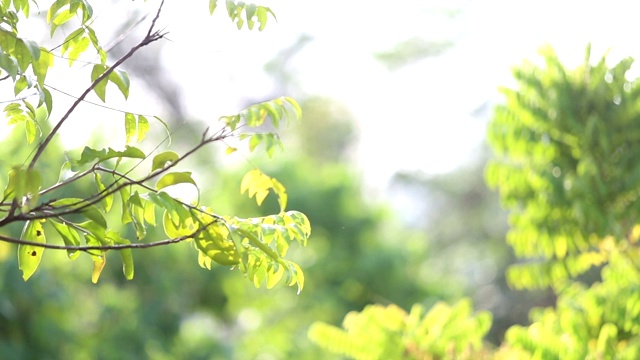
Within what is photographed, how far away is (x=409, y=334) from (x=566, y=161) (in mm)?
1065

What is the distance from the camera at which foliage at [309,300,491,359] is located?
163 inches

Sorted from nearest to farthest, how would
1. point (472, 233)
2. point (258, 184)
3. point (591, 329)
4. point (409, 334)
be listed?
1. point (258, 184)
2. point (591, 329)
3. point (409, 334)
4. point (472, 233)

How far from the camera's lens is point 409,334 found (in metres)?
4.18

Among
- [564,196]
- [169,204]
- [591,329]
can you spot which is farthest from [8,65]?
[564,196]

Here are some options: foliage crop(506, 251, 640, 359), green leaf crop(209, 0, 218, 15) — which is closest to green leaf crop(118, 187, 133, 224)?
green leaf crop(209, 0, 218, 15)

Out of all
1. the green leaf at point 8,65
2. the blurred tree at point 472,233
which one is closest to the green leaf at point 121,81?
the green leaf at point 8,65

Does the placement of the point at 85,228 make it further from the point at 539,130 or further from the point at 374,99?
the point at 374,99

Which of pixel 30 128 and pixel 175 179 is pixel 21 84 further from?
pixel 175 179

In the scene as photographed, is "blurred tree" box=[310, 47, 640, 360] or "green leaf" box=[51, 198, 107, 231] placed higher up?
"blurred tree" box=[310, 47, 640, 360]

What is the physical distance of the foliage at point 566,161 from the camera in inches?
169

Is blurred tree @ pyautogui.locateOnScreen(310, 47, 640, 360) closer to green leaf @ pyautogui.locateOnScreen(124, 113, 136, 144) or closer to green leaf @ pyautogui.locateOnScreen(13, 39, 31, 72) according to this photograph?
green leaf @ pyautogui.locateOnScreen(124, 113, 136, 144)

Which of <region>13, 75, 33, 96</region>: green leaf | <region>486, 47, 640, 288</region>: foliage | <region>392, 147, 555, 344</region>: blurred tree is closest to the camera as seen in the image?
<region>13, 75, 33, 96</region>: green leaf

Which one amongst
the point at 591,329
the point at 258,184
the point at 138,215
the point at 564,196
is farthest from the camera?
the point at 564,196

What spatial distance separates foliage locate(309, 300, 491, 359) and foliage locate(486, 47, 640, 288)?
0.57 m
